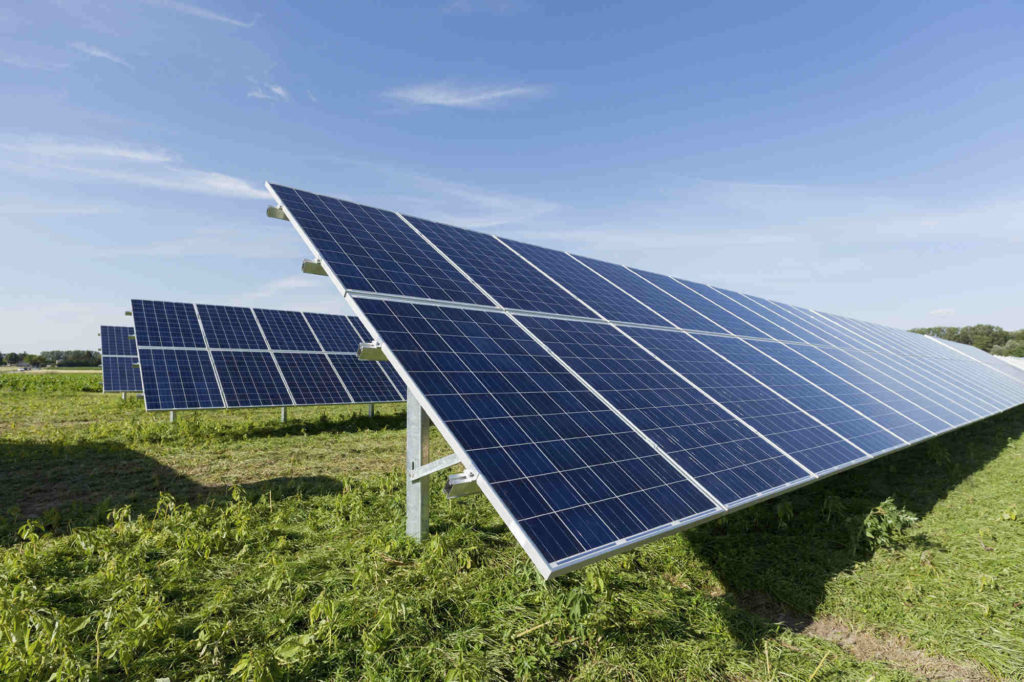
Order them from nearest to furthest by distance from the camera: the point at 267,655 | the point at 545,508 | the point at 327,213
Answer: the point at 545,508 → the point at 267,655 → the point at 327,213

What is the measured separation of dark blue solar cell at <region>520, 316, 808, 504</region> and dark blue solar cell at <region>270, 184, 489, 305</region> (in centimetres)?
159

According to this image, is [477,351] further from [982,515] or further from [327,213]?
[982,515]

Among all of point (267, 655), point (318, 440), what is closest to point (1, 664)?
point (267, 655)

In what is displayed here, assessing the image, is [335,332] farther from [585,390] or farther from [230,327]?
[585,390]

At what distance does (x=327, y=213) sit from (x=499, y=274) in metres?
3.45

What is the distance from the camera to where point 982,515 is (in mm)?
10555

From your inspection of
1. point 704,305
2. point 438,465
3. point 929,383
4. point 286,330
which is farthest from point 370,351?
point 286,330

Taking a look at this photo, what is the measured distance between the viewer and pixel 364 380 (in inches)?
835

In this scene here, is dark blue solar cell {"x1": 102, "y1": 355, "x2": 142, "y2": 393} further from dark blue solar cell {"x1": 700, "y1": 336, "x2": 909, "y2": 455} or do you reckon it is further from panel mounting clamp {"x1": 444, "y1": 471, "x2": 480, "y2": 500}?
dark blue solar cell {"x1": 700, "y1": 336, "x2": 909, "y2": 455}

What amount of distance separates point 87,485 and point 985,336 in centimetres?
16350

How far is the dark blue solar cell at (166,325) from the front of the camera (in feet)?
64.5

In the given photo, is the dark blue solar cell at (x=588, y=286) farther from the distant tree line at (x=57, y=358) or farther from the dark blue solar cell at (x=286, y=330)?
the distant tree line at (x=57, y=358)

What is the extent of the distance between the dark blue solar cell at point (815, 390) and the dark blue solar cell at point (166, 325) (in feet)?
63.7

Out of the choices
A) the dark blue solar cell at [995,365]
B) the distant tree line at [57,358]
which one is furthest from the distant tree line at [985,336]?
the distant tree line at [57,358]
